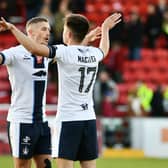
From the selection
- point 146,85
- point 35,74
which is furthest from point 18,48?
point 146,85

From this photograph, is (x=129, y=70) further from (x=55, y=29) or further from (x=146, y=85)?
(x=55, y=29)

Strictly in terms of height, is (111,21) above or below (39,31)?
above

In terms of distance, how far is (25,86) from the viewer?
9016 mm

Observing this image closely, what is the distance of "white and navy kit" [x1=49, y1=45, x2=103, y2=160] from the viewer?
26.8 ft

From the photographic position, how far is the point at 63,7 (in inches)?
802

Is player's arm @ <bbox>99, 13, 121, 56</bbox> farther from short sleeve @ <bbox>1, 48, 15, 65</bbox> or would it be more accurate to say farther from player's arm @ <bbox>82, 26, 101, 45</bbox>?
short sleeve @ <bbox>1, 48, 15, 65</bbox>

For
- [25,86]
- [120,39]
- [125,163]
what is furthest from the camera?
[120,39]

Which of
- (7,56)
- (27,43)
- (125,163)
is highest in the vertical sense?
(27,43)

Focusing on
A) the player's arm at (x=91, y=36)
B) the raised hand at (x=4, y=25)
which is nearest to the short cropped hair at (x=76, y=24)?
the player's arm at (x=91, y=36)

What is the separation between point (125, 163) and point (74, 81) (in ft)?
25.9

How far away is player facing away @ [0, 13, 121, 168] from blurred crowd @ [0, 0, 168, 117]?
10.8 meters

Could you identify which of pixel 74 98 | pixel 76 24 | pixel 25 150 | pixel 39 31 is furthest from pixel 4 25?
pixel 25 150

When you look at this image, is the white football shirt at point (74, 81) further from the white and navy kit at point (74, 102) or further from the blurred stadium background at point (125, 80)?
the blurred stadium background at point (125, 80)

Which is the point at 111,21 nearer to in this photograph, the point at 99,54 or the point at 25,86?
the point at 99,54
